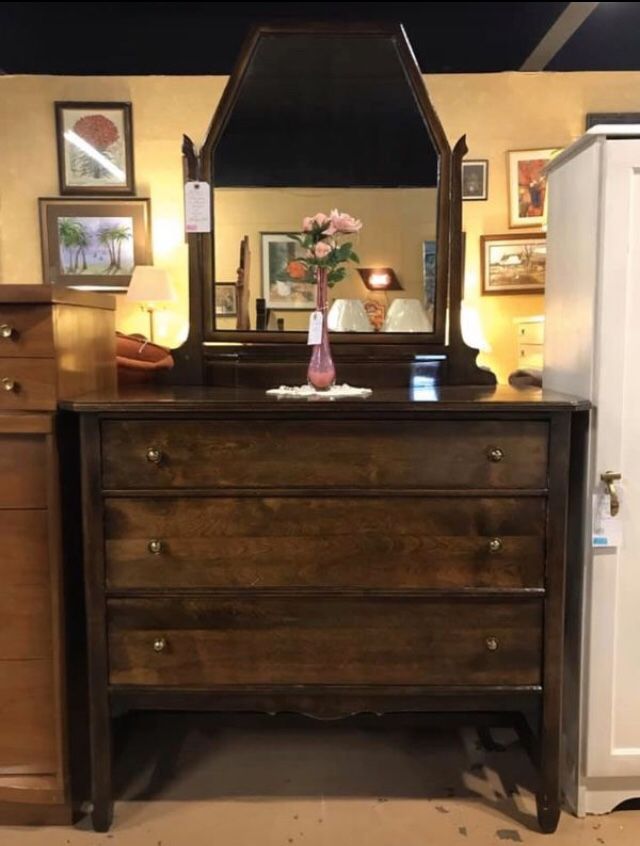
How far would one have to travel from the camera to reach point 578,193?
1664 millimetres

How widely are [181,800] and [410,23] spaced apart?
310 centimetres

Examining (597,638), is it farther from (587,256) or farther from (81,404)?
(81,404)

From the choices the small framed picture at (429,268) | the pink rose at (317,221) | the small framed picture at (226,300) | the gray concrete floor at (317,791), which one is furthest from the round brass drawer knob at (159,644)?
the small framed picture at (429,268)

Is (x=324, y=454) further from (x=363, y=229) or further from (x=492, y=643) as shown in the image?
(x=363, y=229)

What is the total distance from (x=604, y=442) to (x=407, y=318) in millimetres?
684

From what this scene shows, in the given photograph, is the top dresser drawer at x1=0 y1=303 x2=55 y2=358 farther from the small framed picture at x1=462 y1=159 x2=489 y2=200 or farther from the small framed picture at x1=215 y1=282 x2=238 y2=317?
the small framed picture at x1=462 y1=159 x2=489 y2=200

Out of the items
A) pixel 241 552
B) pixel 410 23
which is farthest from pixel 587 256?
pixel 410 23

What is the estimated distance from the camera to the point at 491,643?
5.19ft

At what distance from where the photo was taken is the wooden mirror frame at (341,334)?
2027 millimetres

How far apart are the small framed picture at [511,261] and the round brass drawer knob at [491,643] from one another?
2.54 m

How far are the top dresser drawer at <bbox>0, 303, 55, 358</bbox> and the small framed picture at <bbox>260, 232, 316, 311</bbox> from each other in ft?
2.24

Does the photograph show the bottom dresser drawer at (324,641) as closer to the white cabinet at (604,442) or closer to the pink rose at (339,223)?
the white cabinet at (604,442)

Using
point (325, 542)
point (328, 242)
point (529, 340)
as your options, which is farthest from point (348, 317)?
point (529, 340)

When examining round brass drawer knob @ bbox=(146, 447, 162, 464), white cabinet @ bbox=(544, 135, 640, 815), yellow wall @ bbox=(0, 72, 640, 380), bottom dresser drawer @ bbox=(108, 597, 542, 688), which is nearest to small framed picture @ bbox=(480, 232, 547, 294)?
yellow wall @ bbox=(0, 72, 640, 380)
